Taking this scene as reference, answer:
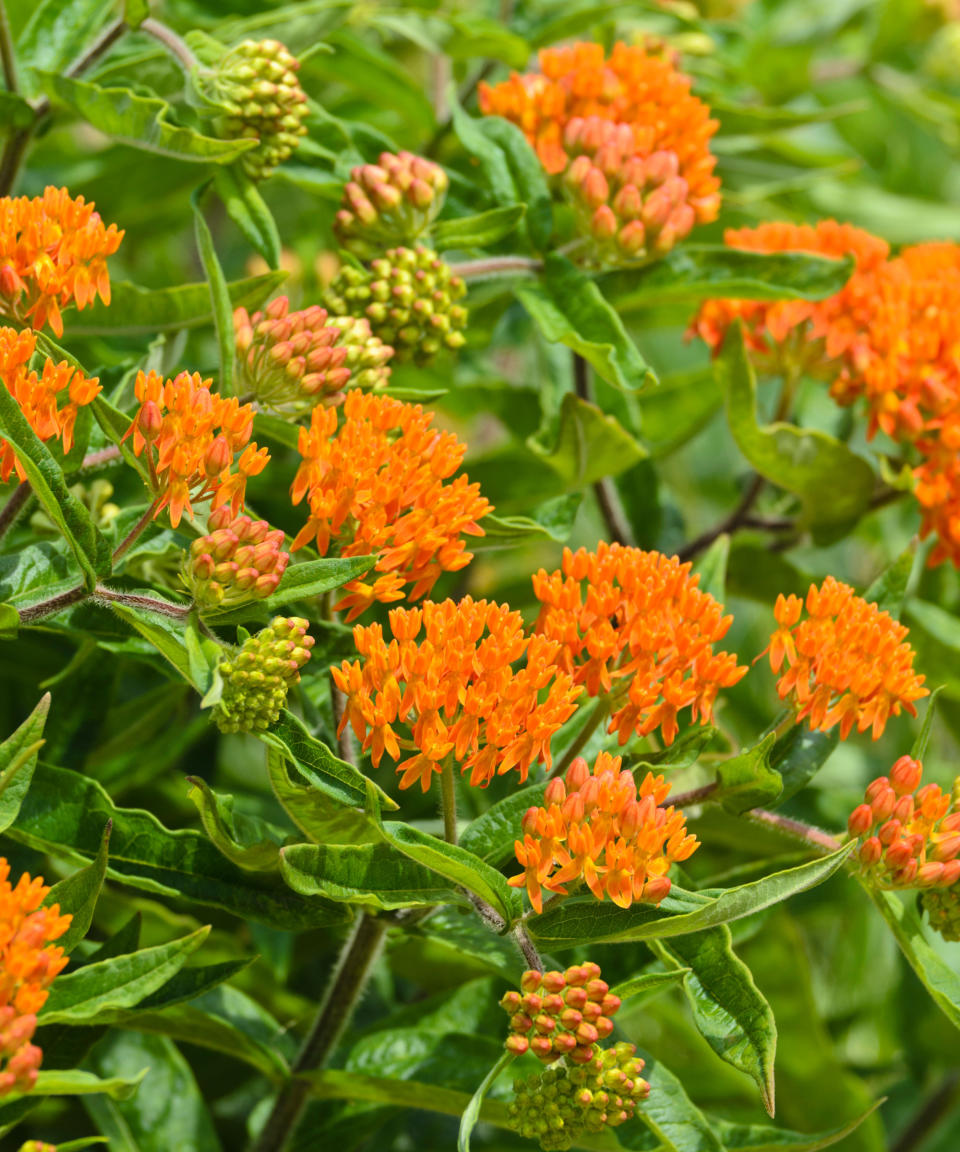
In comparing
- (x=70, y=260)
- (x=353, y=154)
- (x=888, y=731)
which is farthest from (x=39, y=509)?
(x=888, y=731)

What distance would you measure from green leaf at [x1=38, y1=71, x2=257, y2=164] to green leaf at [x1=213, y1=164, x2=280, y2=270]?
→ 4 cm

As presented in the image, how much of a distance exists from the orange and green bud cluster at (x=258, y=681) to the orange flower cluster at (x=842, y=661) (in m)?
0.61

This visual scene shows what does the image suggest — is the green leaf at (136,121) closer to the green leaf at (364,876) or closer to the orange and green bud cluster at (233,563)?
the orange and green bud cluster at (233,563)

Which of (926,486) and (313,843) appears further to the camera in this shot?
(926,486)

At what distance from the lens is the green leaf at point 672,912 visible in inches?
51.3

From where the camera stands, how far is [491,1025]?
1.92 metres

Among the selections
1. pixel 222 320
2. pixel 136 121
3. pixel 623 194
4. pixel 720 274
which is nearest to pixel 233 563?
pixel 222 320

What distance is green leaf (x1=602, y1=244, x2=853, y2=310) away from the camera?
2109 millimetres

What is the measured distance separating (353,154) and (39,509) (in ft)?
2.46

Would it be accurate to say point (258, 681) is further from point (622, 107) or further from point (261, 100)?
point (622, 107)

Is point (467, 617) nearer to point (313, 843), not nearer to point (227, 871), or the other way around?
point (313, 843)

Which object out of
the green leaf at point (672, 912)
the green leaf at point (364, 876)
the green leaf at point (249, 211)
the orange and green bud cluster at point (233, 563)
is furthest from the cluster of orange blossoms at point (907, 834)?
the green leaf at point (249, 211)

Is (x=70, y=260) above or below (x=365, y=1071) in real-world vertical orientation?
above

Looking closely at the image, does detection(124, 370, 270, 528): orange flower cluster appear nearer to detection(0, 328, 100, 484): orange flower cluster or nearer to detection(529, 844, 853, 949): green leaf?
detection(0, 328, 100, 484): orange flower cluster
